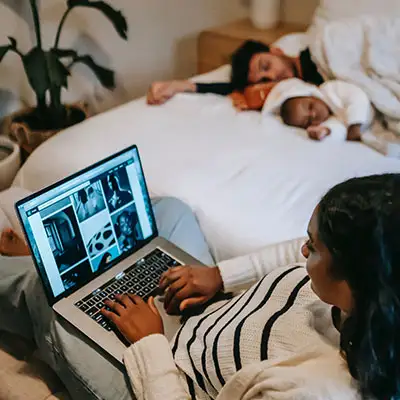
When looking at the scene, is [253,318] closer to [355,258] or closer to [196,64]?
[355,258]

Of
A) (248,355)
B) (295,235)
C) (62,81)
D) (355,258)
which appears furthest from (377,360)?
(62,81)

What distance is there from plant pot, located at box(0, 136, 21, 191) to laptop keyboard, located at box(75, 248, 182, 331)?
0.98m

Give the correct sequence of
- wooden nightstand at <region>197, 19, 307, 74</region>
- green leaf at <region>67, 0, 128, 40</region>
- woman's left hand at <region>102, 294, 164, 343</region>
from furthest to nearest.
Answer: wooden nightstand at <region>197, 19, 307, 74</region>
green leaf at <region>67, 0, 128, 40</region>
woman's left hand at <region>102, 294, 164, 343</region>

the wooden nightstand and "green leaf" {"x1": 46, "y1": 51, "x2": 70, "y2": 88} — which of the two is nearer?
"green leaf" {"x1": 46, "y1": 51, "x2": 70, "y2": 88}

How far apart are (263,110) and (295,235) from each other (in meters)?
0.68

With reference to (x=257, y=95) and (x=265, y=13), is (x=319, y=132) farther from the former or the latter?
(x=265, y=13)

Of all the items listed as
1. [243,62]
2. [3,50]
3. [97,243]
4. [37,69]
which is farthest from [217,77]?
[97,243]

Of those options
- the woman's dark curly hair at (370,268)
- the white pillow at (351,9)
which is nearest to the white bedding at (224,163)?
the white pillow at (351,9)

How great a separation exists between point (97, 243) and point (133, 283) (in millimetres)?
105

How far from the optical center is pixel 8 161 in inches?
76.7

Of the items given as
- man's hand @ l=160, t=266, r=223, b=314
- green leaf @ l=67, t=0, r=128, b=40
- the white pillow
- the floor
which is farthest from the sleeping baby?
the floor

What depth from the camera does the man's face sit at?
203 cm

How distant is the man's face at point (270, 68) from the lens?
2.03 m

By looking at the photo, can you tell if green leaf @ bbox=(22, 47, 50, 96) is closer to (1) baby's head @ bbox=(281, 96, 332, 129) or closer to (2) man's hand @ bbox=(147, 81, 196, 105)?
(2) man's hand @ bbox=(147, 81, 196, 105)
